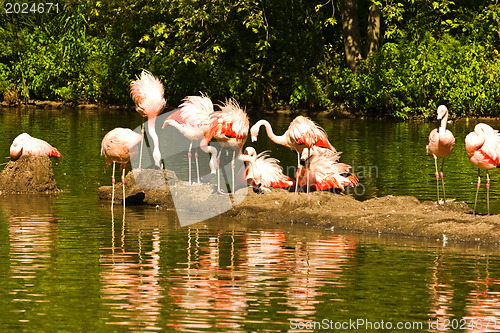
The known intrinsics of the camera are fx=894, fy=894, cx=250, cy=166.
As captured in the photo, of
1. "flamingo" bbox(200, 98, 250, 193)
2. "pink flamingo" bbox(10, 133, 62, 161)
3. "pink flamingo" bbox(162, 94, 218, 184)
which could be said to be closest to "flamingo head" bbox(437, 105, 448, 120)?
"flamingo" bbox(200, 98, 250, 193)

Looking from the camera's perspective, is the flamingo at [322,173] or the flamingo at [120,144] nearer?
the flamingo at [120,144]

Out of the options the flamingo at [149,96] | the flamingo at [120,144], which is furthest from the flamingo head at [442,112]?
the flamingo at [149,96]

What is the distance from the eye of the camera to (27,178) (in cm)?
1371

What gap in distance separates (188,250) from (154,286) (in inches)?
69.2

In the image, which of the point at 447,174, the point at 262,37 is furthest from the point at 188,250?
the point at 262,37

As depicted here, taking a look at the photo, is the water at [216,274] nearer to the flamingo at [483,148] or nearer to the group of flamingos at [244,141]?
the group of flamingos at [244,141]

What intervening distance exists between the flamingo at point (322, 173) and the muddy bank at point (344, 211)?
0.44 meters

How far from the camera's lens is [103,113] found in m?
30.8

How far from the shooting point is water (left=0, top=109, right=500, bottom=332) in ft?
22.7

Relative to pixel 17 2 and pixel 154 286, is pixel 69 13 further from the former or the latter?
pixel 154 286

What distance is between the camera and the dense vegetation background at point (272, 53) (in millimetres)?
27203

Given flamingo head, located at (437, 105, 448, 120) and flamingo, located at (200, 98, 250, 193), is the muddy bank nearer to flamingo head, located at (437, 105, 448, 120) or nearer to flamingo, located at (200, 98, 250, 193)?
flamingo, located at (200, 98, 250, 193)

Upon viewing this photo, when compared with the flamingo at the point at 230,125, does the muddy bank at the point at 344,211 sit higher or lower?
lower
